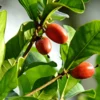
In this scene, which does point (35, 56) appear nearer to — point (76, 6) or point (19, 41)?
point (19, 41)

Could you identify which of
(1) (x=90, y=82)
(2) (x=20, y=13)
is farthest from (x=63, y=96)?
(1) (x=90, y=82)

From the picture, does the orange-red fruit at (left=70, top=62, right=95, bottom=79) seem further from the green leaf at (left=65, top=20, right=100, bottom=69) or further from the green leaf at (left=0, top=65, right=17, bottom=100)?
the green leaf at (left=0, top=65, right=17, bottom=100)

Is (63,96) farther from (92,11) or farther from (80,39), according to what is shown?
(92,11)

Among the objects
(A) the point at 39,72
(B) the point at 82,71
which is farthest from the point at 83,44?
(A) the point at 39,72

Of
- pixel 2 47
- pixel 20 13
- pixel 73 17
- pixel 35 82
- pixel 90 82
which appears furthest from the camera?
pixel 73 17

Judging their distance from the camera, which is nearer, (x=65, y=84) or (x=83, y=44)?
(x=83, y=44)

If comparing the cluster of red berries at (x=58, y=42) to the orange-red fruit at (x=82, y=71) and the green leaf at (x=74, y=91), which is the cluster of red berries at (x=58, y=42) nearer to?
the orange-red fruit at (x=82, y=71)

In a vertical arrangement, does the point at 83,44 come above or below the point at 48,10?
below
